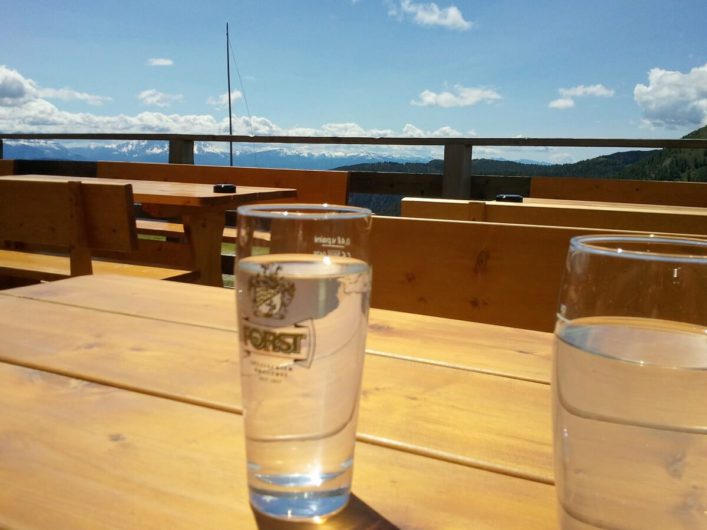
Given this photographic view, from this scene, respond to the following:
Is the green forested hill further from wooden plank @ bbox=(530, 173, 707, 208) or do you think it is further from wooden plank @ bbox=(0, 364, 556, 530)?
wooden plank @ bbox=(0, 364, 556, 530)

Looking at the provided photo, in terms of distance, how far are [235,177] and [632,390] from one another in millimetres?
4410

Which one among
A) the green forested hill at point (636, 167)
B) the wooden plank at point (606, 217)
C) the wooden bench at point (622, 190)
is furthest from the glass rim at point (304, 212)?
the green forested hill at point (636, 167)

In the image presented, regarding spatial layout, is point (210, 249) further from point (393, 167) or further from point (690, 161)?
point (690, 161)

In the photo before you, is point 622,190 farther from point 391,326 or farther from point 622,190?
point 391,326

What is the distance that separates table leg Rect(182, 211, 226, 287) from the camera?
10.6ft

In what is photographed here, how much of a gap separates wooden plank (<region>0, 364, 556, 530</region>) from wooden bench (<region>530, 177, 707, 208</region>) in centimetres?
315

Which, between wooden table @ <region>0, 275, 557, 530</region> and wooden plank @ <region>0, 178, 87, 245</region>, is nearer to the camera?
wooden table @ <region>0, 275, 557, 530</region>

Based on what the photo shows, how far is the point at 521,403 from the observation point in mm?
609

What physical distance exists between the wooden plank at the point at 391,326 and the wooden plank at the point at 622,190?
8.85 ft

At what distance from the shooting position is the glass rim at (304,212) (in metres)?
0.40

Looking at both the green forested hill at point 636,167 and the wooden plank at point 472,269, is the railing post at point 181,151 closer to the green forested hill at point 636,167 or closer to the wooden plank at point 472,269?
the green forested hill at point 636,167

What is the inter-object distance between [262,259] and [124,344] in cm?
44

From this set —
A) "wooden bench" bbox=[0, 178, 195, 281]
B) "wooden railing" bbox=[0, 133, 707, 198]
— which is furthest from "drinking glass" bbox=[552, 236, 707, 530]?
"wooden railing" bbox=[0, 133, 707, 198]

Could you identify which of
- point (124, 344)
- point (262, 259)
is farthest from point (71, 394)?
point (262, 259)
